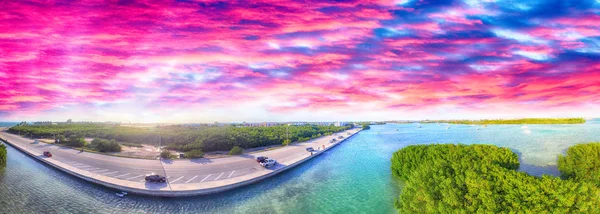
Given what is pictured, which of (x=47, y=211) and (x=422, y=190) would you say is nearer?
(x=422, y=190)

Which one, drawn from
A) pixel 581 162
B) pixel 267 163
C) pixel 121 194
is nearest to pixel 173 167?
pixel 121 194

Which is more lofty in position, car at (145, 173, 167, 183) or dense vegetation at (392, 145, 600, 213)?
dense vegetation at (392, 145, 600, 213)

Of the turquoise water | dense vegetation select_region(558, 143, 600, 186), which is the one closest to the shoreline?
the turquoise water

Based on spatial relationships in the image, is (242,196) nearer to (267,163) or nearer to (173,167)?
(267,163)

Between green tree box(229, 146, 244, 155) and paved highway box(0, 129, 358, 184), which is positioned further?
green tree box(229, 146, 244, 155)

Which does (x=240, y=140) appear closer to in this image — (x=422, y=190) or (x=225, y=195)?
(x=225, y=195)

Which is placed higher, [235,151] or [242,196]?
[235,151]

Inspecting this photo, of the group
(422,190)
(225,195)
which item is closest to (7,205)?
(225,195)

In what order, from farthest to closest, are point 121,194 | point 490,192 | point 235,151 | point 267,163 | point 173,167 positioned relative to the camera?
point 235,151
point 267,163
point 173,167
point 121,194
point 490,192

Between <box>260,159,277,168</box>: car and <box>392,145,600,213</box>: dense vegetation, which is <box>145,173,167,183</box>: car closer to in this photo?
<box>260,159,277,168</box>: car
